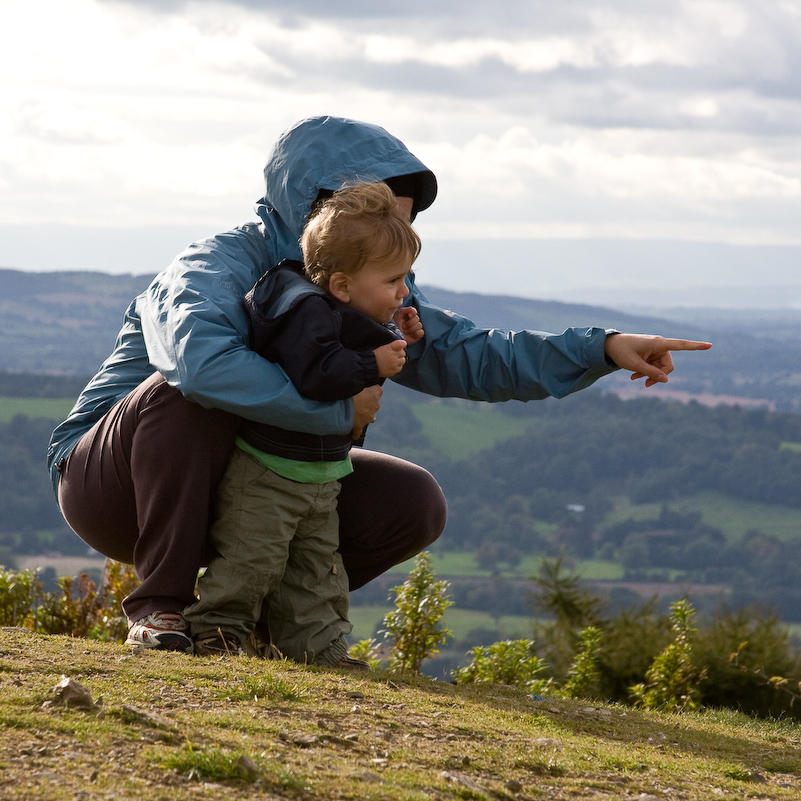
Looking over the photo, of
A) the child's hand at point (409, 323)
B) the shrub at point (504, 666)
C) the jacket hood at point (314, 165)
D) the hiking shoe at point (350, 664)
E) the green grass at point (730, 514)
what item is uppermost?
the jacket hood at point (314, 165)

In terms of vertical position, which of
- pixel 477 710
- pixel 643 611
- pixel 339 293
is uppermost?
pixel 339 293

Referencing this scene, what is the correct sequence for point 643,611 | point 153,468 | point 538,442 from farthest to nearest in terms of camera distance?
point 538,442 → point 643,611 → point 153,468

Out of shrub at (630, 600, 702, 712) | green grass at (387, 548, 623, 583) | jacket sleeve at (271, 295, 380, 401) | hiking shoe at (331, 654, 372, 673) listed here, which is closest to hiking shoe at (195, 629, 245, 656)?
hiking shoe at (331, 654, 372, 673)

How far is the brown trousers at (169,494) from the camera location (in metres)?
3.62

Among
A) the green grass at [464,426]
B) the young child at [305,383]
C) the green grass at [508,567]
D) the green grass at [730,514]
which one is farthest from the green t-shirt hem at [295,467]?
the green grass at [464,426]

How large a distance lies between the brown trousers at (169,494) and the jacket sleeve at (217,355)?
7.2 inches

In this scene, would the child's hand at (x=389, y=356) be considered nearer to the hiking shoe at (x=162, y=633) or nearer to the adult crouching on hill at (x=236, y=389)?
the adult crouching on hill at (x=236, y=389)

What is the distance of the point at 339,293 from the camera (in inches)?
150

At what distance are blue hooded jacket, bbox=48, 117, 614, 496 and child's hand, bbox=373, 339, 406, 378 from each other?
0.62 ft

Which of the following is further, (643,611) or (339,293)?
(643,611)

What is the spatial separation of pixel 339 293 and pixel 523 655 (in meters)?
3.19

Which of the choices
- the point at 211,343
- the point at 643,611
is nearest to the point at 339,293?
the point at 211,343

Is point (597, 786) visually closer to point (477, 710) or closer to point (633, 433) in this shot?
point (477, 710)

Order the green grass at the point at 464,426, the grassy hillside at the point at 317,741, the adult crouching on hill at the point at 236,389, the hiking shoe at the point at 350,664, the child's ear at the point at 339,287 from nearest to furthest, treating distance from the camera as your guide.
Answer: the grassy hillside at the point at 317,741 → the adult crouching on hill at the point at 236,389 → the child's ear at the point at 339,287 → the hiking shoe at the point at 350,664 → the green grass at the point at 464,426
